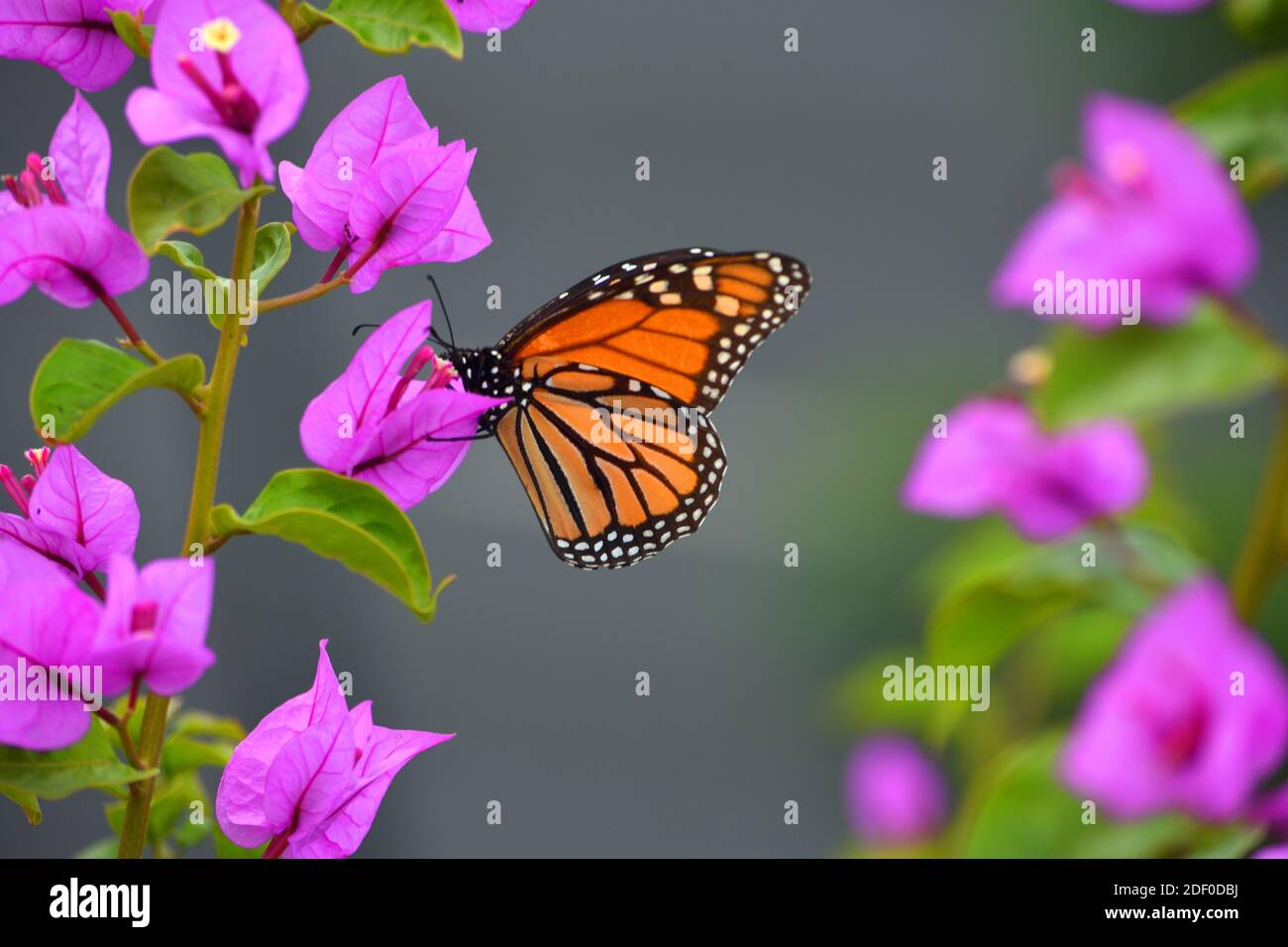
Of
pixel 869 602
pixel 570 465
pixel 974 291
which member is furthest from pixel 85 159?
pixel 974 291

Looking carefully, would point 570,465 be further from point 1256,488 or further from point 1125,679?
point 1256,488

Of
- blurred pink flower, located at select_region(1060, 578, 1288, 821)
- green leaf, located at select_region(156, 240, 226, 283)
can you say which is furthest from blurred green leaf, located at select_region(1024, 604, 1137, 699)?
green leaf, located at select_region(156, 240, 226, 283)

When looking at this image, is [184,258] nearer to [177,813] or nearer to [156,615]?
[156,615]

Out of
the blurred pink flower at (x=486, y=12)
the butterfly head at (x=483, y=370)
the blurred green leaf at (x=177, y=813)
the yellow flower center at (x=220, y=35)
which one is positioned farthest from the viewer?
the butterfly head at (x=483, y=370)

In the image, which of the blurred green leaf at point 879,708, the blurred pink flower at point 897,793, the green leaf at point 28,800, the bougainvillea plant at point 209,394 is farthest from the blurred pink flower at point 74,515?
the blurred pink flower at point 897,793

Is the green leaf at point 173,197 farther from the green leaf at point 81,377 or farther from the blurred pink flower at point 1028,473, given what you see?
the blurred pink flower at point 1028,473

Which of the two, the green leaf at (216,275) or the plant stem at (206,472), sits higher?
the green leaf at (216,275)
